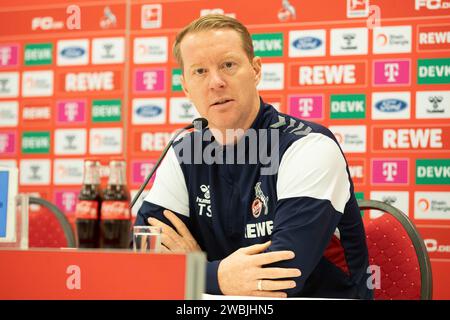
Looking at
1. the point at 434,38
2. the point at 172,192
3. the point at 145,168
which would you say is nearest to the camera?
the point at 172,192

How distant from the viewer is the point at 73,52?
3879 mm

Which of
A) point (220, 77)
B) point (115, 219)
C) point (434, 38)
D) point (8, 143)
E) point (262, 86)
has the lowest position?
point (115, 219)

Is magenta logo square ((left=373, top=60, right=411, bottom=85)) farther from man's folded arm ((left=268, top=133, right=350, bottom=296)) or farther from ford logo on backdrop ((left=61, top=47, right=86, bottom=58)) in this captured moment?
ford logo on backdrop ((left=61, top=47, right=86, bottom=58))

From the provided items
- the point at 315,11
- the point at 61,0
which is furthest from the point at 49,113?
the point at 315,11

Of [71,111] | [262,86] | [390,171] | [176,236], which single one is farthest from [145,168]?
[176,236]

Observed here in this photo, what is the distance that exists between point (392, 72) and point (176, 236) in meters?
1.91

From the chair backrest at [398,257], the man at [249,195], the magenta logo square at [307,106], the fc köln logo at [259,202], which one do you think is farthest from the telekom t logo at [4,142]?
the chair backrest at [398,257]

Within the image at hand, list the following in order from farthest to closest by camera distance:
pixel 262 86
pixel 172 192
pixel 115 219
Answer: pixel 262 86
pixel 172 192
pixel 115 219

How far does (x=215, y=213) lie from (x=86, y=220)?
63 cm

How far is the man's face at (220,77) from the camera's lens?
1977 mm

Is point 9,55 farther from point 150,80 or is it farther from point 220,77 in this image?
point 220,77

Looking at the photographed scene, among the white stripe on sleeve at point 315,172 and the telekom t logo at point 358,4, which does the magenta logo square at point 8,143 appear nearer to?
the telekom t logo at point 358,4
